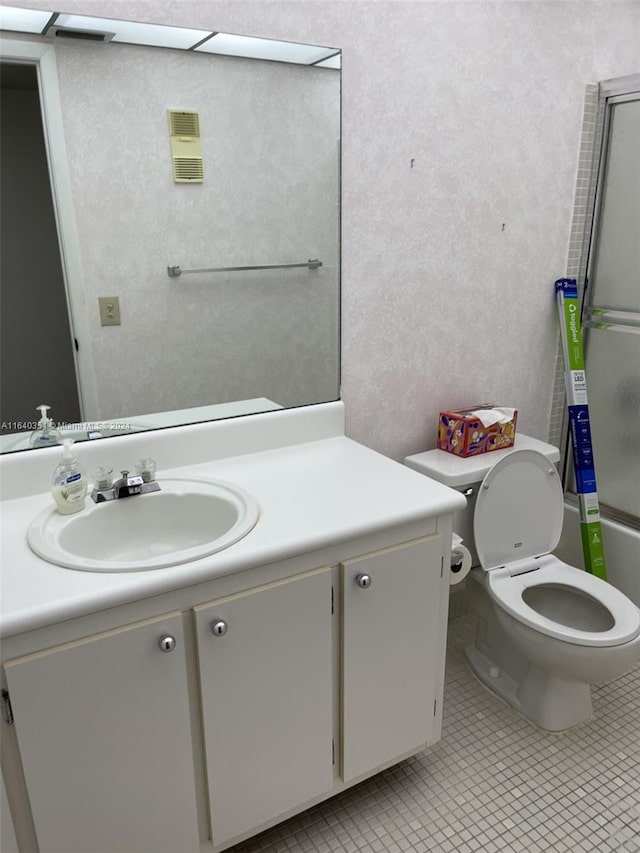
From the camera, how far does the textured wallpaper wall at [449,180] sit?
1816mm

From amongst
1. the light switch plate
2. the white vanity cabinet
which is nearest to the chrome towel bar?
the light switch plate

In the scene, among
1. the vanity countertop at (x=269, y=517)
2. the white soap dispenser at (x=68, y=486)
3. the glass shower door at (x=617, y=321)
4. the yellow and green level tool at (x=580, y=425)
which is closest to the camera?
the vanity countertop at (x=269, y=517)

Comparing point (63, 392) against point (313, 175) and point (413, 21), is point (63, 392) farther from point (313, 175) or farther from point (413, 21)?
point (413, 21)

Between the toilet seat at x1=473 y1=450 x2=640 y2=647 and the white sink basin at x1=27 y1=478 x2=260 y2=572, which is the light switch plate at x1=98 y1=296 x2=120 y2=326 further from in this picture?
the toilet seat at x1=473 y1=450 x2=640 y2=647

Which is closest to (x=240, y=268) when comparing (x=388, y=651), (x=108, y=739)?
(x=388, y=651)

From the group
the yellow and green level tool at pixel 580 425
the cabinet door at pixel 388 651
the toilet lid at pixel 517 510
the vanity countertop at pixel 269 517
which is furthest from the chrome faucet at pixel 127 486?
the yellow and green level tool at pixel 580 425

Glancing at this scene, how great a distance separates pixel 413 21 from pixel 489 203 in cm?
58

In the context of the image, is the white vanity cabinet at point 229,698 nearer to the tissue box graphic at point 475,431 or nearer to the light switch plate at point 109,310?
the tissue box graphic at point 475,431

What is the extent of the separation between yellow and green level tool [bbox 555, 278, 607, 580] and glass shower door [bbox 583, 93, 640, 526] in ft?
0.28

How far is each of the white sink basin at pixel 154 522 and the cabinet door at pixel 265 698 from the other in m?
0.18

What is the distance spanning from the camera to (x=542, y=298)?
7.75 feet

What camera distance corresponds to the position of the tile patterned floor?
1.62 meters

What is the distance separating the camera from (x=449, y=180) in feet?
6.66

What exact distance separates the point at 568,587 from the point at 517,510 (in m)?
0.28
